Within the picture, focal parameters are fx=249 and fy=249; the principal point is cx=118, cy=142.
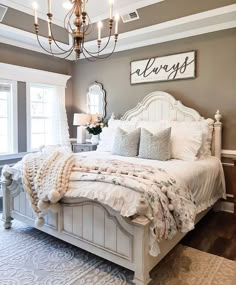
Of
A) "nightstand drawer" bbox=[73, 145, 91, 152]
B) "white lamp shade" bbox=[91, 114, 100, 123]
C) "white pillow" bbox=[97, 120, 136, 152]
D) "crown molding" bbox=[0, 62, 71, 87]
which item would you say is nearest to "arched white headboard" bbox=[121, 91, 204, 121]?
"white pillow" bbox=[97, 120, 136, 152]

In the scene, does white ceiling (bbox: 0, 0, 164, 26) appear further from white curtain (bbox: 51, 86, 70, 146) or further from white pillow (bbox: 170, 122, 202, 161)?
white pillow (bbox: 170, 122, 202, 161)

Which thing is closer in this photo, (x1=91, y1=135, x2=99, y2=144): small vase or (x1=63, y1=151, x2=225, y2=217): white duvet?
(x1=63, y1=151, x2=225, y2=217): white duvet

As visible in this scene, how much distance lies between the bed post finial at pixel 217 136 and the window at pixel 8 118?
3.30m

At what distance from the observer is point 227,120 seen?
3.54 metres

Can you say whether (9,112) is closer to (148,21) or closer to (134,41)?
(134,41)

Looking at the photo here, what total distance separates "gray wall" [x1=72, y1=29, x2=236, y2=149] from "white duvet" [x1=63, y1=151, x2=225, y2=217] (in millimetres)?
671

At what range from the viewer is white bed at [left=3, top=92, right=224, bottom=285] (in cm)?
187

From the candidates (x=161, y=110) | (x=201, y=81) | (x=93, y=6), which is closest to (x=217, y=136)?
(x=201, y=81)

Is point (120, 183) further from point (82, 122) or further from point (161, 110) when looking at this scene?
point (82, 122)

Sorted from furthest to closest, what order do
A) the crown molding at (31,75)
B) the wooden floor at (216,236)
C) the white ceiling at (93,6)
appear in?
the crown molding at (31,75) → the white ceiling at (93,6) → the wooden floor at (216,236)

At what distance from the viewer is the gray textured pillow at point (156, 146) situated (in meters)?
3.12

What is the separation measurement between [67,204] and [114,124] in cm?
214

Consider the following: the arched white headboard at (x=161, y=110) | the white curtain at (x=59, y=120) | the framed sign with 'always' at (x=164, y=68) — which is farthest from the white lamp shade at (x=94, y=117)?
the framed sign with 'always' at (x=164, y=68)

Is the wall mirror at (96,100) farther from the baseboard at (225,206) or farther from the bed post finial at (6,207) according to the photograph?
the baseboard at (225,206)
